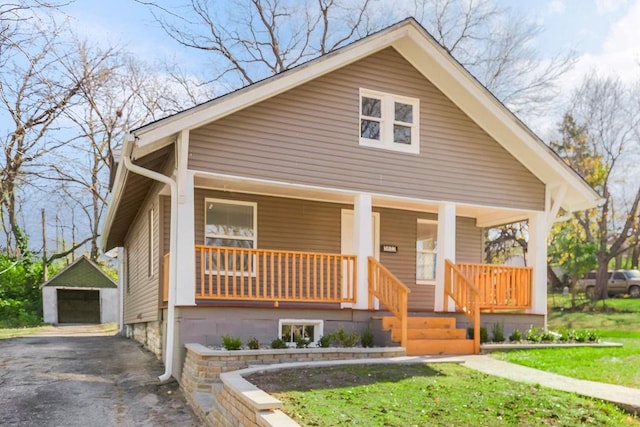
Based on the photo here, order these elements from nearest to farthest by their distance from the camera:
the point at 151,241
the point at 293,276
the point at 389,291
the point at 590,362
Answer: the point at 590,362 → the point at 293,276 → the point at 389,291 → the point at 151,241

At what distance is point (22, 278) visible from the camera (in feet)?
84.8

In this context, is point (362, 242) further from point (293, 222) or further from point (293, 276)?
point (293, 222)

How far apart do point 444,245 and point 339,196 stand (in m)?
2.42

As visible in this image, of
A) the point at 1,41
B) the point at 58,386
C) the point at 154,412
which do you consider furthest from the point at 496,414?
the point at 1,41

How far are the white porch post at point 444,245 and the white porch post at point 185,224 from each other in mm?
5125

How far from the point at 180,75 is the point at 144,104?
352 centimetres

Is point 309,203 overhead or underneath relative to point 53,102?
underneath

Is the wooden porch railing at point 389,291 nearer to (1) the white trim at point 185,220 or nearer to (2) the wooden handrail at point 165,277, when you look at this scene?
(1) the white trim at point 185,220

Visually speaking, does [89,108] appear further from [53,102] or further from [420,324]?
[420,324]

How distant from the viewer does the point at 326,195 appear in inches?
439

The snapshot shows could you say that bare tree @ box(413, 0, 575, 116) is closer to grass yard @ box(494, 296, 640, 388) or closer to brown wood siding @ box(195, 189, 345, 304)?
brown wood siding @ box(195, 189, 345, 304)

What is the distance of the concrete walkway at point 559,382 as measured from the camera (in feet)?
19.4

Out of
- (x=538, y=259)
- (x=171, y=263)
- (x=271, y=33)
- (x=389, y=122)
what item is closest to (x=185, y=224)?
(x=171, y=263)

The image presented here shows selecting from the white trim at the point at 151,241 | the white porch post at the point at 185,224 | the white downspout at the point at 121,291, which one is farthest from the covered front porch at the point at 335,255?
the white downspout at the point at 121,291
